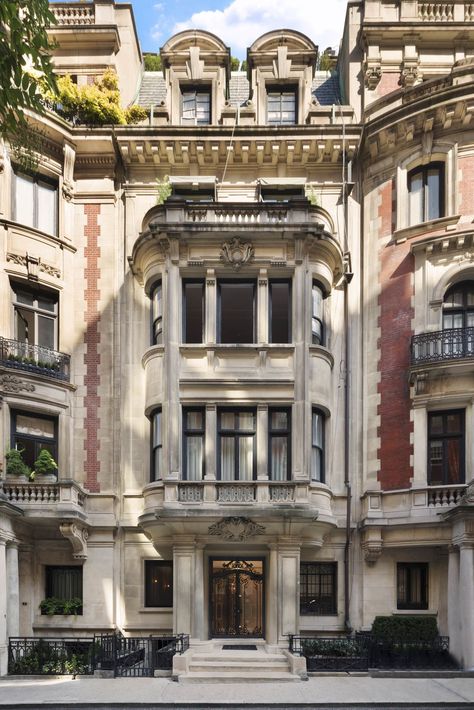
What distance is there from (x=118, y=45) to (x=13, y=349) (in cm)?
1179

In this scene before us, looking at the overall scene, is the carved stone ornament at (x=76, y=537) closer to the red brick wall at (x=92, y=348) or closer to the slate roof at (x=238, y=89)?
the red brick wall at (x=92, y=348)

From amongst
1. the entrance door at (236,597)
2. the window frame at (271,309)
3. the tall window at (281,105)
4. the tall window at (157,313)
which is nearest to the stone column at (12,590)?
the entrance door at (236,597)

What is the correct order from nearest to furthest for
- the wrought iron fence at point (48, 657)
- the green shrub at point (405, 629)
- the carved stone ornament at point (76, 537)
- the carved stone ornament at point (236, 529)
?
the wrought iron fence at point (48, 657) → the green shrub at point (405, 629) → the carved stone ornament at point (236, 529) → the carved stone ornament at point (76, 537)

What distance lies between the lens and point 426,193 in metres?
21.7

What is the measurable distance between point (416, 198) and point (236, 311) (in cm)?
681

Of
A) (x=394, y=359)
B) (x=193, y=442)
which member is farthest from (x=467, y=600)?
(x=193, y=442)

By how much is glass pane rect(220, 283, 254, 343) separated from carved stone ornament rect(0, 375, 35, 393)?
19.9 feet

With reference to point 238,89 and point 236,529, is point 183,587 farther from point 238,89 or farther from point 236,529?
point 238,89

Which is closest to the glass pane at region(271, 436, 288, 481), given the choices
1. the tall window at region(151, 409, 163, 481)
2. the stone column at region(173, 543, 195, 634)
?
the stone column at region(173, 543, 195, 634)

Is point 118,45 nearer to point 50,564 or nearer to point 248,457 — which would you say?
point 248,457

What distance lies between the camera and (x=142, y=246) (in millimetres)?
21359

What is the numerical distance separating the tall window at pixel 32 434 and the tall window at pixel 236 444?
5.33 m

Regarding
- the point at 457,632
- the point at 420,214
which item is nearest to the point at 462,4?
the point at 420,214

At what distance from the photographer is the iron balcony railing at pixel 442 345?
19.9 metres
